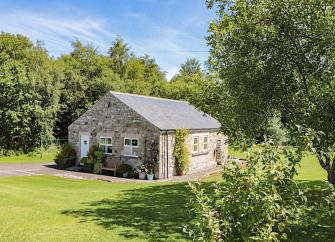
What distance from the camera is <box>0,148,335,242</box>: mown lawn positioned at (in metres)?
9.70

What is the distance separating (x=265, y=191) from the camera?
4059 mm

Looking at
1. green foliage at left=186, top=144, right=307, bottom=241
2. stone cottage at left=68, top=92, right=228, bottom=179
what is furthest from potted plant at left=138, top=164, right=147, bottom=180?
green foliage at left=186, top=144, right=307, bottom=241

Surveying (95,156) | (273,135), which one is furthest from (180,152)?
(273,135)

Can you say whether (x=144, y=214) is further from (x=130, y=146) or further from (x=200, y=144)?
(x=200, y=144)

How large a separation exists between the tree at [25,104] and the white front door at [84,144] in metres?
9.47

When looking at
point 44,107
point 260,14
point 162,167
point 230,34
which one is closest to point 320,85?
point 260,14

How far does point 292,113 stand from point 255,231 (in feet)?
25.1

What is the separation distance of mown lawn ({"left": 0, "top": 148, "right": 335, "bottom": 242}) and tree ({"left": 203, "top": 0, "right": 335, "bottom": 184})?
7.66 feet

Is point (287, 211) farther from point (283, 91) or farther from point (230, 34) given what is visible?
point (230, 34)

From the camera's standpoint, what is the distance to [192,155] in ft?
91.0

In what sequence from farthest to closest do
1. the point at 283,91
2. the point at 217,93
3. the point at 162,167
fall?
1. the point at 162,167
2. the point at 217,93
3. the point at 283,91

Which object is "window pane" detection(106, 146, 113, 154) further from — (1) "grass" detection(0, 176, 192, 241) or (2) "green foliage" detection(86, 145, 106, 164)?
(1) "grass" detection(0, 176, 192, 241)

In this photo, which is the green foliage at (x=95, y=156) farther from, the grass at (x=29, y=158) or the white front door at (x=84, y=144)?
the grass at (x=29, y=158)

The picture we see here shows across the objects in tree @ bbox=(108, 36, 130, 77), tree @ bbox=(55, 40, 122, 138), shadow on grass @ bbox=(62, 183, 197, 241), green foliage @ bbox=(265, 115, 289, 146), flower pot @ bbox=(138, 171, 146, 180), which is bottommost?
shadow on grass @ bbox=(62, 183, 197, 241)
